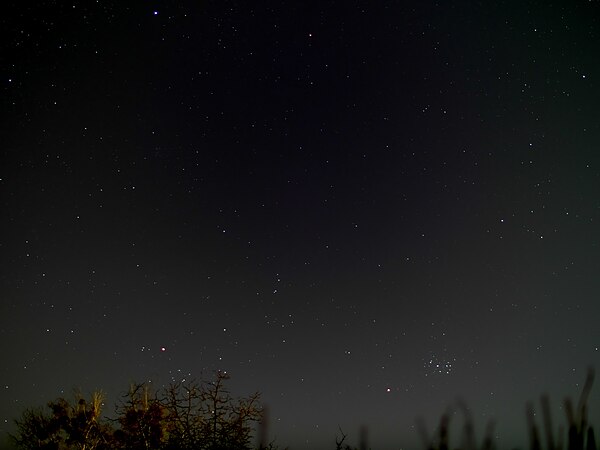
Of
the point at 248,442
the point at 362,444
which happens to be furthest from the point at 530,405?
the point at 248,442

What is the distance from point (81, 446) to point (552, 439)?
2598 centimetres

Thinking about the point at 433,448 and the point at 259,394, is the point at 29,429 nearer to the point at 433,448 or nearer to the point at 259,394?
the point at 259,394

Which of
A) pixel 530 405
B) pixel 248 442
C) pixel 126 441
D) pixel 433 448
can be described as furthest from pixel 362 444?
pixel 126 441

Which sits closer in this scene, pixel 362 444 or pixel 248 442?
pixel 362 444

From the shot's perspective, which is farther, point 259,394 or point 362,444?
point 259,394

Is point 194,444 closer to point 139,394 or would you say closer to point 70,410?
point 139,394

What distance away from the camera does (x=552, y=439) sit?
172 centimetres

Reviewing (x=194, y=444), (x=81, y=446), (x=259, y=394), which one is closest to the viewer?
(x=194, y=444)

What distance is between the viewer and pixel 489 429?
1594 mm

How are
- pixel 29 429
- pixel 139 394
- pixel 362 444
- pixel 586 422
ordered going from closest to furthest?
pixel 362 444 < pixel 586 422 < pixel 139 394 < pixel 29 429

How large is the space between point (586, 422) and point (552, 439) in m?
0.16

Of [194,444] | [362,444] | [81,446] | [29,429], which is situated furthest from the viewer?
[29,429]

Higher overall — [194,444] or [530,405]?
[530,405]

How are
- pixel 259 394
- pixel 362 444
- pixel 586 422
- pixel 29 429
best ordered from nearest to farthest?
pixel 362 444
pixel 586 422
pixel 259 394
pixel 29 429
